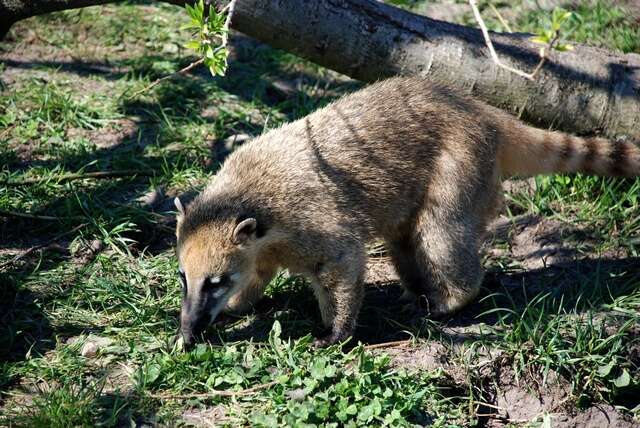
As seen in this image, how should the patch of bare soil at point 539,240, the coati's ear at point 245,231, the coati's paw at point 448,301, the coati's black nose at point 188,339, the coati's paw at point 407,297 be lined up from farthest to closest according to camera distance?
the patch of bare soil at point 539,240 < the coati's paw at point 407,297 < the coati's paw at point 448,301 < the coati's ear at point 245,231 < the coati's black nose at point 188,339

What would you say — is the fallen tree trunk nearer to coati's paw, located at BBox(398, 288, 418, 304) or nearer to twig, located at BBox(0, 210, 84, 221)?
coati's paw, located at BBox(398, 288, 418, 304)

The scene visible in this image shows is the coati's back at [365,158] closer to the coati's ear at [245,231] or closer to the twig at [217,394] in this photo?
the coati's ear at [245,231]

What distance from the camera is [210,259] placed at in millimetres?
4887

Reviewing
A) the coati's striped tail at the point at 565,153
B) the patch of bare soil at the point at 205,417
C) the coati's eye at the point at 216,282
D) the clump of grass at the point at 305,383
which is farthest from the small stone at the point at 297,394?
the coati's striped tail at the point at 565,153

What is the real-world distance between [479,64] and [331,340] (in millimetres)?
2718

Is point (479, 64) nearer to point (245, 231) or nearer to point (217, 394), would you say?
point (245, 231)

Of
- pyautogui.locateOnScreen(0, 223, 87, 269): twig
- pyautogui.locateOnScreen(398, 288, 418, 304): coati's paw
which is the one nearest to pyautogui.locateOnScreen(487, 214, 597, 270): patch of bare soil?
pyautogui.locateOnScreen(398, 288, 418, 304): coati's paw

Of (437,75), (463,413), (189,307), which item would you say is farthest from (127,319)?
(437,75)

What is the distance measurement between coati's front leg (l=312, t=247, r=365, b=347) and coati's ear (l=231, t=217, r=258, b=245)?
21.3 inches

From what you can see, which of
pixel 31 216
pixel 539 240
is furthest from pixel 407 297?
pixel 31 216

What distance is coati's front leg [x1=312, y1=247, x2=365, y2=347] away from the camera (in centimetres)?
511

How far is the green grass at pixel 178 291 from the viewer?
4.57 metres

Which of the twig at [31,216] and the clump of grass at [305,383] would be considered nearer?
the clump of grass at [305,383]

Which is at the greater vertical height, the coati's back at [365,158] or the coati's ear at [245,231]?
the coati's back at [365,158]
